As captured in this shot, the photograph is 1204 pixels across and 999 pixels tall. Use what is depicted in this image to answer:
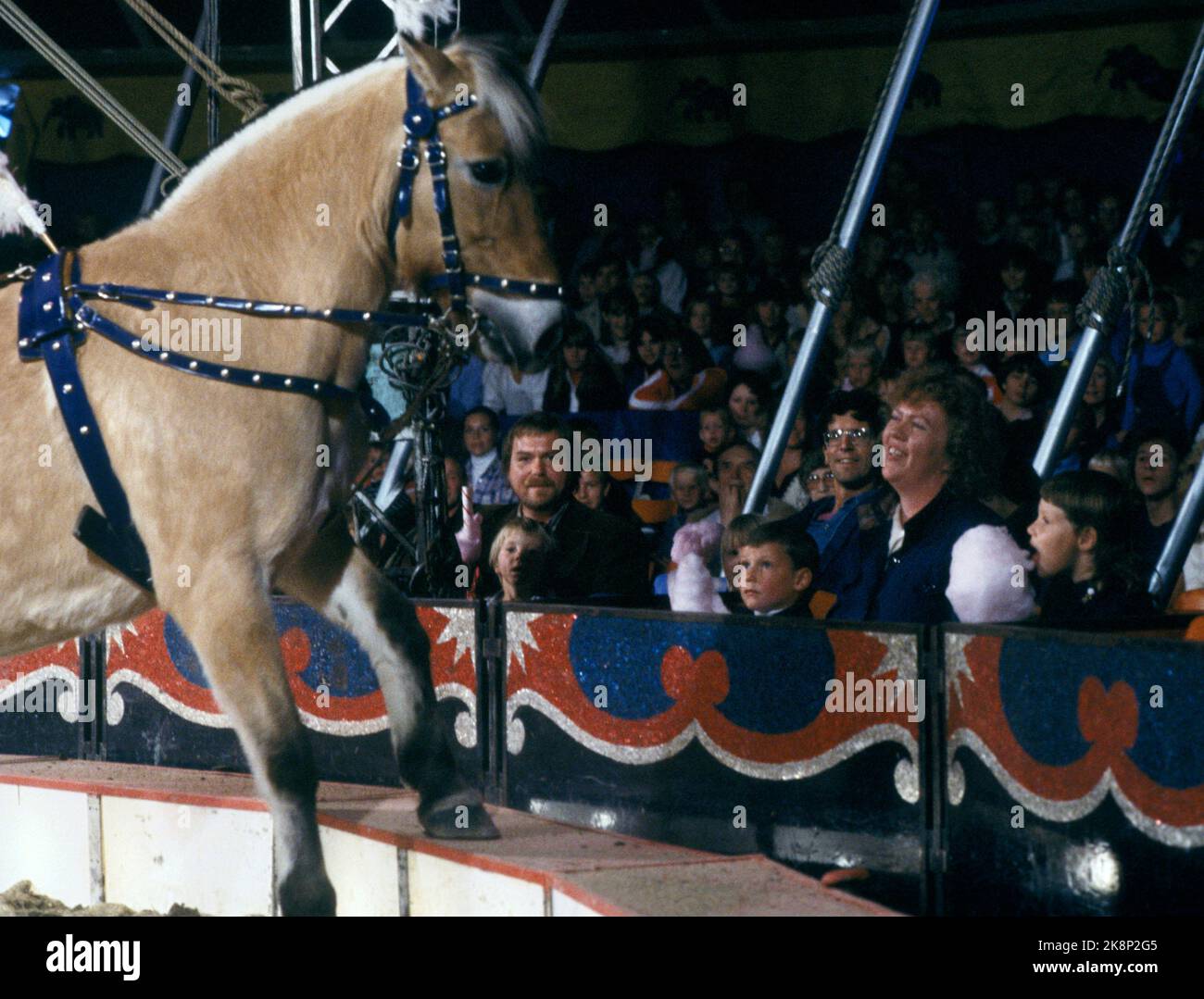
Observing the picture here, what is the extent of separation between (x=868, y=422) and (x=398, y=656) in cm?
188

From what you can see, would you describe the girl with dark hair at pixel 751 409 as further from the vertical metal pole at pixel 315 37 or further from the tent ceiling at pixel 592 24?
the tent ceiling at pixel 592 24

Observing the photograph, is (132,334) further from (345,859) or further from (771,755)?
(771,755)

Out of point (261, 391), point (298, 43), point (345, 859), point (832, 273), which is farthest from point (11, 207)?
point (832, 273)

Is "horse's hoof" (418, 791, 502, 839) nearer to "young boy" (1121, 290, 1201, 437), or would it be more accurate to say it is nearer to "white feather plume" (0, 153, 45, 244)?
"white feather plume" (0, 153, 45, 244)

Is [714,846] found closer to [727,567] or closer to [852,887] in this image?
[852,887]

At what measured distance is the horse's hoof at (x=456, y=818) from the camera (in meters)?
4.23

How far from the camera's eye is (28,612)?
3930mm

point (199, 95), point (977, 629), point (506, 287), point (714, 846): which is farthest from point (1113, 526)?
point (199, 95)

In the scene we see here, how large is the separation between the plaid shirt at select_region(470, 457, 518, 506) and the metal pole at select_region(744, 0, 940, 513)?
7.16ft

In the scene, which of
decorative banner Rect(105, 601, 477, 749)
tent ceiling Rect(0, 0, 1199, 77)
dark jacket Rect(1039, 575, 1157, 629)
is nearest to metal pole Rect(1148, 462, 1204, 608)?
dark jacket Rect(1039, 575, 1157, 629)

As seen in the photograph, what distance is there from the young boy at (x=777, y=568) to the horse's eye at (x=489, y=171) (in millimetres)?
1276

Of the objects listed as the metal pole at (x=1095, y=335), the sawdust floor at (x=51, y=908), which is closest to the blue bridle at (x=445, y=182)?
the metal pole at (x=1095, y=335)

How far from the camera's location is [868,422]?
5285mm
